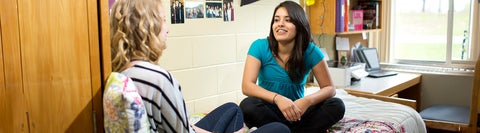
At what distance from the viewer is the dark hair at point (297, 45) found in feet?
7.41

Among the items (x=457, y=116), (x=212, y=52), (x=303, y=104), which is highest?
(x=212, y=52)

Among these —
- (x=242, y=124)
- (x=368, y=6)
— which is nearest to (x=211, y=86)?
(x=242, y=124)

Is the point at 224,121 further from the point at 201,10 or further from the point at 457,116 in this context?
the point at 457,116

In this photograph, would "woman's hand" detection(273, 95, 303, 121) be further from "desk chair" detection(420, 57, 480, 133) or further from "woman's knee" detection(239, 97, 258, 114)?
"desk chair" detection(420, 57, 480, 133)

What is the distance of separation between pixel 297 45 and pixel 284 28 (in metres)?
0.12

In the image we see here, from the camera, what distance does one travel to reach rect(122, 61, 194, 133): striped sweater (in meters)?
1.22

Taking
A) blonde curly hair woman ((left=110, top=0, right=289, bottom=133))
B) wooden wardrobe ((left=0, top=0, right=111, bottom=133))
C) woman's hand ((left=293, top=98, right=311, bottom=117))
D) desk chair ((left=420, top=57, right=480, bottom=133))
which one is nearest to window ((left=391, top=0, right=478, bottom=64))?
desk chair ((left=420, top=57, right=480, bottom=133))

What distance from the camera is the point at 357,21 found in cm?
355

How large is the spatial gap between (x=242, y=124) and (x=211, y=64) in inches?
25.1

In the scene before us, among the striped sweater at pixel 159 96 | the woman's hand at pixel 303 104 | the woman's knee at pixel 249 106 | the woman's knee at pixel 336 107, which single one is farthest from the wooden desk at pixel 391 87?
Answer: the striped sweater at pixel 159 96

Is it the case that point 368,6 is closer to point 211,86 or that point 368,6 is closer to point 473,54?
point 473,54

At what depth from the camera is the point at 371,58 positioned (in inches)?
149

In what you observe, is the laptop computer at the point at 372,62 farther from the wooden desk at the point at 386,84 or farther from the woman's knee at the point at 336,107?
the woman's knee at the point at 336,107

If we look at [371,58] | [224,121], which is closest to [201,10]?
[224,121]
